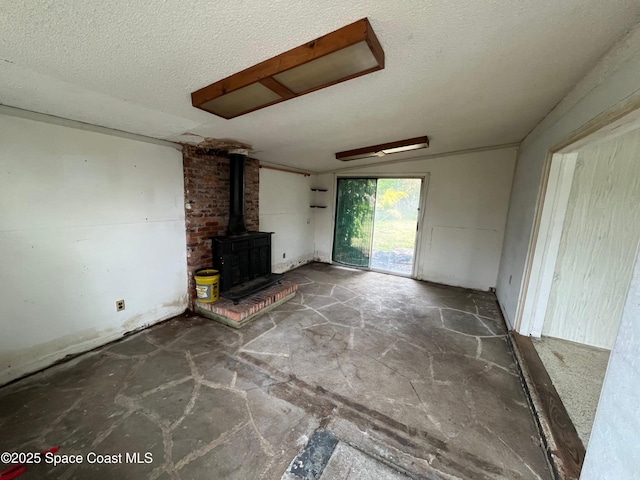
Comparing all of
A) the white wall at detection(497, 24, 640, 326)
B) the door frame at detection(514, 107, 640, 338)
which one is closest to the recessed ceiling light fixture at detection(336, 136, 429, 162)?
the white wall at detection(497, 24, 640, 326)

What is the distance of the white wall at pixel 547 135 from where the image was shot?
4.59ft

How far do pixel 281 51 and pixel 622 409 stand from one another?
2.19m

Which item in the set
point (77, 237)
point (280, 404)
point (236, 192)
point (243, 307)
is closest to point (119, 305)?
point (77, 237)

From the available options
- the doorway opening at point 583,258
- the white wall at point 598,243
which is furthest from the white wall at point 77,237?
the white wall at point 598,243

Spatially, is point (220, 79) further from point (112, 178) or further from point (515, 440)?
point (515, 440)

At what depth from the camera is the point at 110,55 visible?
127cm

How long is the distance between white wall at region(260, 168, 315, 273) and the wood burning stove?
0.80 meters

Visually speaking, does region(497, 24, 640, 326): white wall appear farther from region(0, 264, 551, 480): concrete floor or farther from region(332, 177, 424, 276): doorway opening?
region(332, 177, 424, 276): doorway opening

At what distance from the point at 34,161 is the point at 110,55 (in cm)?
148

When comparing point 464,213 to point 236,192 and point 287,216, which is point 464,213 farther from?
point 236,192

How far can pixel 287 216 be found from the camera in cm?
510

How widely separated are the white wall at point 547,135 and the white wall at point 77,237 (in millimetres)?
3865

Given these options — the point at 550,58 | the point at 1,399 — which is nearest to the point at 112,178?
the point at 1,399

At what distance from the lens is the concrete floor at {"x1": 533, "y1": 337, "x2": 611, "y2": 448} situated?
1.75 metres
